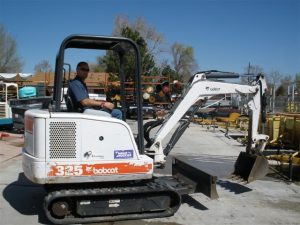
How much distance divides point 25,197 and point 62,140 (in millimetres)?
2014

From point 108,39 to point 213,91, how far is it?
2.17 meters

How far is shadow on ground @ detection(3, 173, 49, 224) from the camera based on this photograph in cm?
628

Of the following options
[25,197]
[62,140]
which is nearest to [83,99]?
[62,140]

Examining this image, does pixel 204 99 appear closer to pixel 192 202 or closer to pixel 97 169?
pixel 192 202

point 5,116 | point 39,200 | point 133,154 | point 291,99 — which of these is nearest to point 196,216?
point 133,154

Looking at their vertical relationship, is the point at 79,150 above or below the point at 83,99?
below

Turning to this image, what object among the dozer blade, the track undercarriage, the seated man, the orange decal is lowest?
the track undercarriage

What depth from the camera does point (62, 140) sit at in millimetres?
5637

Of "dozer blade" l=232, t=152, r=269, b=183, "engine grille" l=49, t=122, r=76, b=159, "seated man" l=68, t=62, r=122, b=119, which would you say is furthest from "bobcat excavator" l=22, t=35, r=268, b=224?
"dozer blade" l=232, t=152, r=269, b=183

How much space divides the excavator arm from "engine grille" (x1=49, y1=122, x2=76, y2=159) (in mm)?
1504

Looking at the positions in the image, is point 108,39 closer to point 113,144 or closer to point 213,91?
point 113,144

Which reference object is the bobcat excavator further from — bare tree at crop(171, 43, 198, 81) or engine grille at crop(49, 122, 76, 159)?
bare tree at crop(171, 43, 198, 81)

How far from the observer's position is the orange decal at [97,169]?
18.4 ft

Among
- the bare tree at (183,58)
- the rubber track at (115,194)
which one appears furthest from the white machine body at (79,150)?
the bare tree at (183,58)
